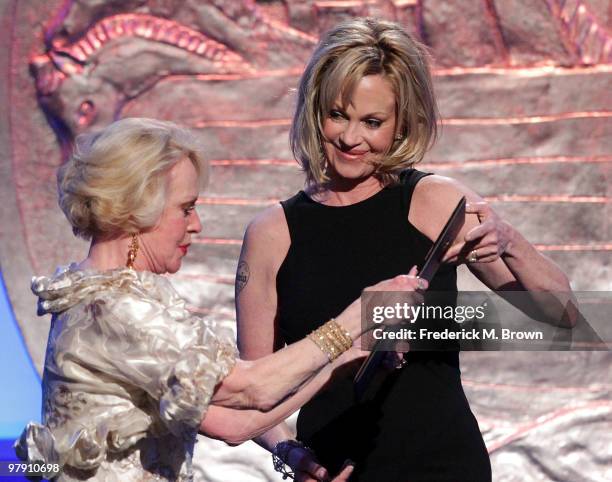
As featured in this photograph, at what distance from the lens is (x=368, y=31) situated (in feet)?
5.37

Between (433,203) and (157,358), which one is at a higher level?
(433,203)

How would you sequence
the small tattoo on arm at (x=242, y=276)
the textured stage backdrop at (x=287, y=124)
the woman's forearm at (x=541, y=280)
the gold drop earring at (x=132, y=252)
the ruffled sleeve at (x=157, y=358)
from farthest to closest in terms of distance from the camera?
the textured stage backdrop at (x=287, y=124)
the small tattoo on arm at (x=242, y=276)
the woman's forearm at (x=541, y=280)
the gold drop earring at (x=132, y=252)
the ruffled sleeve at (x=157, y=358)

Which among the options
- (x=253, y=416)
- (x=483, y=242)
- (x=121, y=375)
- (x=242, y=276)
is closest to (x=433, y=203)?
(x=483, y=242)

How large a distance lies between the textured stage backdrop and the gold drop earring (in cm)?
160

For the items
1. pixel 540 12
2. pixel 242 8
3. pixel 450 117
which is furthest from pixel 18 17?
pixel 540 12

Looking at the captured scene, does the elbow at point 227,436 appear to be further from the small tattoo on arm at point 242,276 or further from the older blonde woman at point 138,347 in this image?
the small tattoo on arm at point 242,276

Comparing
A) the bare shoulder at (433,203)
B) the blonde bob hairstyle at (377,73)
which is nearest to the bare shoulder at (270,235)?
the blonde bob hairstyle at (377,73)

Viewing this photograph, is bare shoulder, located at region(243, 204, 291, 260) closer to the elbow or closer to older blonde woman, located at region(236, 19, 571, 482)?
older blonde woman, located at region(236, 19, 571, 482)

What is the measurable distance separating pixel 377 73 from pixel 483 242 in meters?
0.34

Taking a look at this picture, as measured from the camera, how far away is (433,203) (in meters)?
1.62

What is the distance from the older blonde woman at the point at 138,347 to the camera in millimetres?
1389

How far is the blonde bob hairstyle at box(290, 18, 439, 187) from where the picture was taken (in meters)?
1.62

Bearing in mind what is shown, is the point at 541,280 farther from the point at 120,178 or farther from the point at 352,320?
the point at 120,178

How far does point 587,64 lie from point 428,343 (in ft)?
5.35
